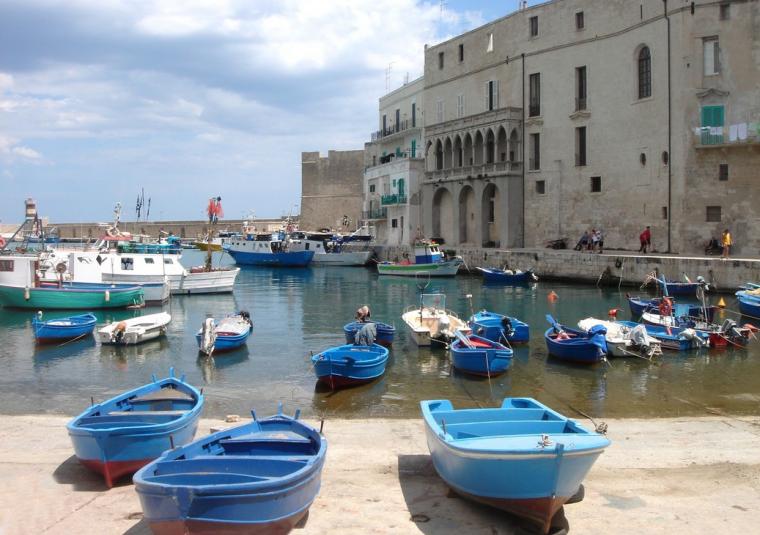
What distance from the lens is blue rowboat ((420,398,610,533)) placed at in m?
6.42

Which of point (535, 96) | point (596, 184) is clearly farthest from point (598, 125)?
point (535, 96)

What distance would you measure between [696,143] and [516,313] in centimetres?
1261

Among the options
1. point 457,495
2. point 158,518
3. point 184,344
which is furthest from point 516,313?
point 158,518

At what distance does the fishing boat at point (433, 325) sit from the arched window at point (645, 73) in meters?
20.3

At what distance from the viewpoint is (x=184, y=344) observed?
65.9 feet

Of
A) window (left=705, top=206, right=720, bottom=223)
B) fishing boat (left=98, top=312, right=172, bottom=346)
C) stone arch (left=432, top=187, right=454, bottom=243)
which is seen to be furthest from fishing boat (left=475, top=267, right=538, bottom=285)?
fishing boat (left=98, top=312, right=172, bottom=346)

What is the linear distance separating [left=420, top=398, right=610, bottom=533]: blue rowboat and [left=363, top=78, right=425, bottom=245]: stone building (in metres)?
42.9

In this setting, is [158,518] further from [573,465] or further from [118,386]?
[118,386]

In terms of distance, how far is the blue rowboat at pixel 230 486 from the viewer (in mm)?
5863

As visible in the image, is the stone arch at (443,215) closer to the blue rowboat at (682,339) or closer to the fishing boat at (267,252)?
the fishing boat at (267,252)

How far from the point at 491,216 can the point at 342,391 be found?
105ft

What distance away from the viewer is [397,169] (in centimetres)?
5194

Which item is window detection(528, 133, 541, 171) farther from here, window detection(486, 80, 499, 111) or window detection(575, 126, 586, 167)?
window detection(486, 80, 499, 111)

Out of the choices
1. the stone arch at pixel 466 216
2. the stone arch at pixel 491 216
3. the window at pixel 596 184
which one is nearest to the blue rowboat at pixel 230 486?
the window at pixel 596 184
